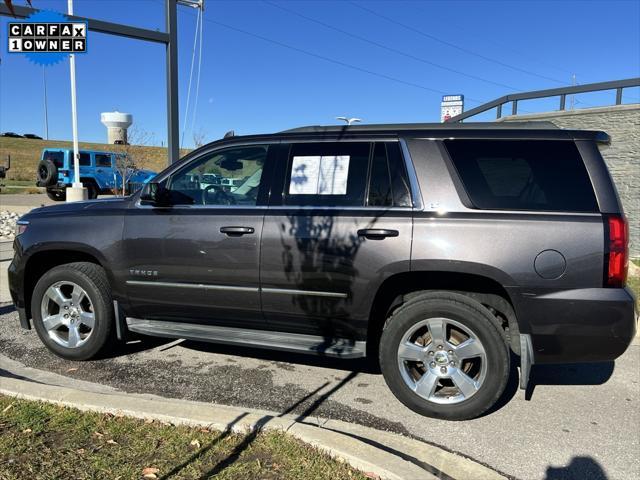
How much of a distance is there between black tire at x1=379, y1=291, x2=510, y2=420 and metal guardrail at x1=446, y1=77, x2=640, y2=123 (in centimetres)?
581

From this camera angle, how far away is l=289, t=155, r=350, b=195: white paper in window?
374cm

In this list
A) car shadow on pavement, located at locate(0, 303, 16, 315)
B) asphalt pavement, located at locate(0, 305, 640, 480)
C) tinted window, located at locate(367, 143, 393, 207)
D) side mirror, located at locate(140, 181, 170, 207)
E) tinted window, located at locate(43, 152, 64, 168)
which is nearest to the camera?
asphalt pavement, located at locate(0, 305, 640, 480)

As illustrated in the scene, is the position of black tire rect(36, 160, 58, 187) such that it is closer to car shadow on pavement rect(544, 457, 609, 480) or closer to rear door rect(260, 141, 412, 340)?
rear door rect(260, 141, 412, 340)

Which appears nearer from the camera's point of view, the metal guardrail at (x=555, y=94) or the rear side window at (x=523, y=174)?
the rear side window at (x=523, y=174)

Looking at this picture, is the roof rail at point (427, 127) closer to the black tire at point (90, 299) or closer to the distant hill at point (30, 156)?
the black tire at point (90, 299)

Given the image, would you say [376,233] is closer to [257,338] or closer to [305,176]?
[305,176]

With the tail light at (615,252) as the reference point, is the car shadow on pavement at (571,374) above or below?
below

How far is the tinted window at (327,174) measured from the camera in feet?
12.1

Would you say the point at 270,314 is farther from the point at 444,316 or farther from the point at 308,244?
the point at 444,316

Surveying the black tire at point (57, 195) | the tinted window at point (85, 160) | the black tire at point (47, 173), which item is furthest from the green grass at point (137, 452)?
the tinted window at point (85, 160)

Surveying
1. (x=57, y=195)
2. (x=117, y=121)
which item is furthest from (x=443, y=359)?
(x=117, y=121)

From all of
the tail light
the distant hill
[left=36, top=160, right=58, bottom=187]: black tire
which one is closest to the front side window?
the tail light

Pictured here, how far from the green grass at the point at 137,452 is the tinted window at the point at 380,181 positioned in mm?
1673

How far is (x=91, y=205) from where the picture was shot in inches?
171
